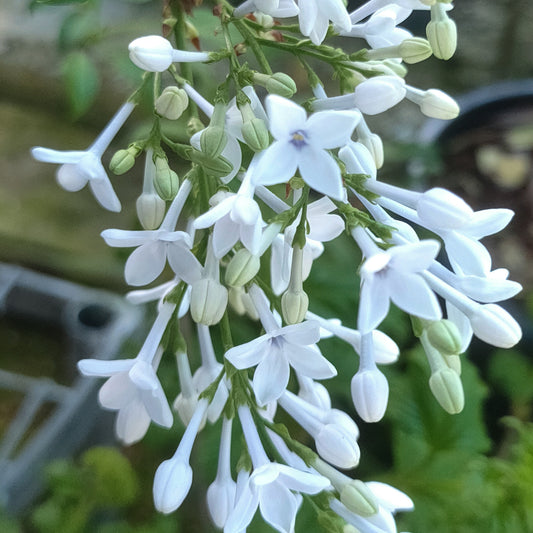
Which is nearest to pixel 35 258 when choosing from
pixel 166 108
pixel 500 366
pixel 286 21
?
pixel 286 21

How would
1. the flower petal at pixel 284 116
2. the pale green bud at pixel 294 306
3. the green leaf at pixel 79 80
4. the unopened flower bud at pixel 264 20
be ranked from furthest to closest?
the green leaf at pixel 79 80, the unopened flower bud at pixel 264 20, the pale green bud at pixel 294 306, the flower petal at pixel 284 116

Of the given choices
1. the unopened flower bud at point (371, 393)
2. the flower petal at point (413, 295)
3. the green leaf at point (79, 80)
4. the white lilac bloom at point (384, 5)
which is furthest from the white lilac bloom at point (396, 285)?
the green leaf at point (79, 80)

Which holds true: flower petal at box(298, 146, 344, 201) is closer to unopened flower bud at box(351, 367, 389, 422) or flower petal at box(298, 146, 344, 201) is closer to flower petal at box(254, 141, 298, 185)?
flower petal at box(254, 141, 298, 185)

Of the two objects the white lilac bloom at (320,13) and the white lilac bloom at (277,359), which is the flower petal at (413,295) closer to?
the white lilac bloom at (277,359)

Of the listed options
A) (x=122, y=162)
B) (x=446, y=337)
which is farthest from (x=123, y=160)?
(x=446, y=337)

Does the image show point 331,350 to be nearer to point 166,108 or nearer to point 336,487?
point 336,487

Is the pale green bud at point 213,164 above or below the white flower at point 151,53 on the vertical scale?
below

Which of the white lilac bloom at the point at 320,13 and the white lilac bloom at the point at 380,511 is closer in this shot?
the white lilac bloom at the point at 320,13
